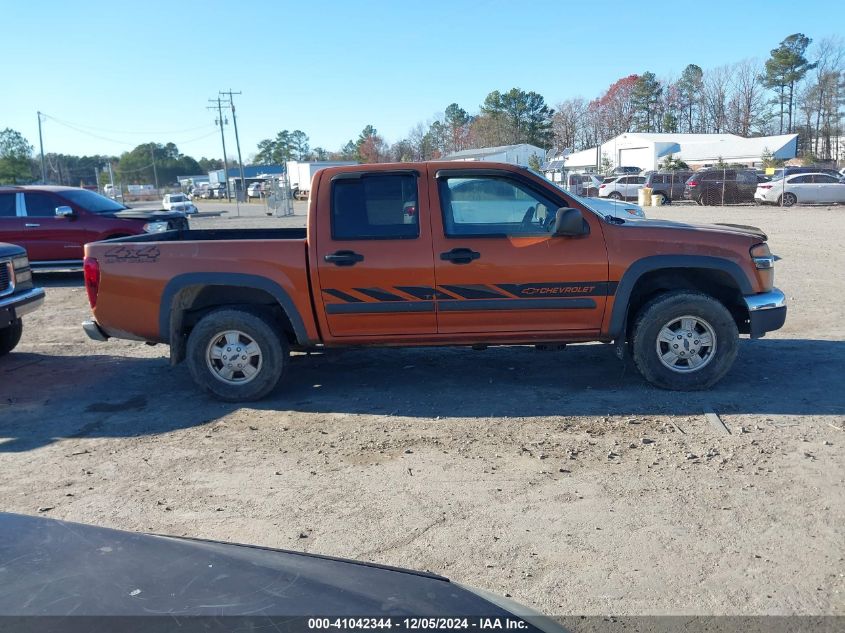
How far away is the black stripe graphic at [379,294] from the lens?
234 inches

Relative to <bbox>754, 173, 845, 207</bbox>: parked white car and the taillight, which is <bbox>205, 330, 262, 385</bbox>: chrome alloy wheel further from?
<bbox>754, 173, 845, 207</bbox>: parked white car

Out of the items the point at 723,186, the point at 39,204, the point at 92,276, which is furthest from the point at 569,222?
the point at 723,186

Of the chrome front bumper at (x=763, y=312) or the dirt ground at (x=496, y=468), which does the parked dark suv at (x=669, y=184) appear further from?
the chrome front bumper at (x=763, y=312)

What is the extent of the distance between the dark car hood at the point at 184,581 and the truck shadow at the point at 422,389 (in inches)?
135

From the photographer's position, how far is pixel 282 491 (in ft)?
14.6

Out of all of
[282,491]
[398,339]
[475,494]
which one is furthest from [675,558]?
[398,339]

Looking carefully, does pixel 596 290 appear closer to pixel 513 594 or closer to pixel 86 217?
pixel 513 594

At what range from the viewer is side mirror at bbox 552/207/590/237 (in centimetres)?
567

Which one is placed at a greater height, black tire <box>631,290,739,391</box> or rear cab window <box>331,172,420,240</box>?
rear cab window <box>331,172,420,240</box>

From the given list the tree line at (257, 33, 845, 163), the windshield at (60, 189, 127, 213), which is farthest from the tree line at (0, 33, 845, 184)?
the windshield at (60, 189, 127, 213)

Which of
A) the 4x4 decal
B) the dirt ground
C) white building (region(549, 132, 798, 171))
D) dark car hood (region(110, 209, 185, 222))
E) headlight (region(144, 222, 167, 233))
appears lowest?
the dirt ground

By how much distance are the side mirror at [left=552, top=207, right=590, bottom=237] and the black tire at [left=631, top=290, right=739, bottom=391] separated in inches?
35.9

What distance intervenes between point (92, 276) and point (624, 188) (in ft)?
118

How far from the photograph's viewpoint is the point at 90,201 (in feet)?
45.6
